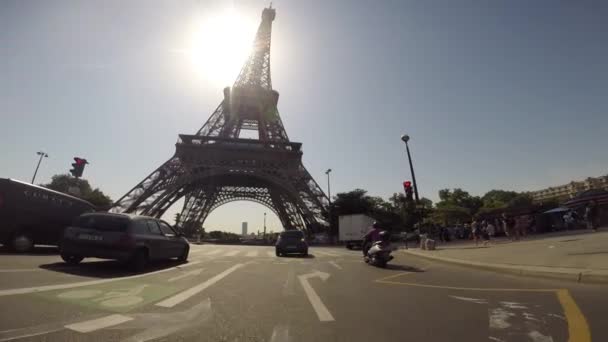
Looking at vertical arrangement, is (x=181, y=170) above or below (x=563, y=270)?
above

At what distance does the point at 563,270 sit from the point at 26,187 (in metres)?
16.1

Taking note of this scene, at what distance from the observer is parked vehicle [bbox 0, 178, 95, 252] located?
10188 mm

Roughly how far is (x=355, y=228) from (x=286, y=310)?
26.2 meters

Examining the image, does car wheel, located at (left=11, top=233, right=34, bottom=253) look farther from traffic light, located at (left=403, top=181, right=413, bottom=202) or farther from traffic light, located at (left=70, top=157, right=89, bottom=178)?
traffic light, located at (left=403, top=181, right=413, bottom=202)

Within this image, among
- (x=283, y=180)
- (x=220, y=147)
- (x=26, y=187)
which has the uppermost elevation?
(x=220, y=147)

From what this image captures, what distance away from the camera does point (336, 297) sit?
5262 mm

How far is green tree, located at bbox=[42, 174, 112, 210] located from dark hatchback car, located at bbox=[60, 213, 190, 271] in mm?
45034

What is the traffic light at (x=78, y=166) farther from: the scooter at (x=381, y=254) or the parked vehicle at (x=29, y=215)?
the scooter at (x=381, y=254)

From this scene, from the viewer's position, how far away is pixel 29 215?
35.3 ft

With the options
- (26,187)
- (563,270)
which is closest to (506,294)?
(563,270)

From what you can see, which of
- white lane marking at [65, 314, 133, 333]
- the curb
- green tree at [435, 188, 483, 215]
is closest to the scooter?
the curb

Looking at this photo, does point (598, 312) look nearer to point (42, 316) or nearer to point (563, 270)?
point (563, 270)

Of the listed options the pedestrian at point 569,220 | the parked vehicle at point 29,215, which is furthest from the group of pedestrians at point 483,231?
the parked vehicle at point 29,215

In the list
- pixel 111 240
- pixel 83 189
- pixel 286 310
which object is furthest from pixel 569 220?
pixel 83 189
